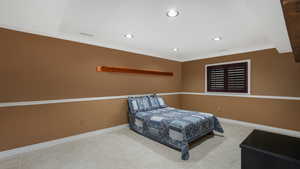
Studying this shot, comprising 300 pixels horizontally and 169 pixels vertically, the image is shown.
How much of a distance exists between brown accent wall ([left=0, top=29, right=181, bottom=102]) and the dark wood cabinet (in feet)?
10.1

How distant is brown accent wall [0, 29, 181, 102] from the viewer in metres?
2.29

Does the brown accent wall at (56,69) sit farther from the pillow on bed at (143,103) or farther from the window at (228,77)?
the window at (228,77)

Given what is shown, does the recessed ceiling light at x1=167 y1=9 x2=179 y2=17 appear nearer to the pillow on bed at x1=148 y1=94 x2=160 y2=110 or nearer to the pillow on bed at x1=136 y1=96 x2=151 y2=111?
the pillow on bed at x1=136 y1=96 x2=151 y2=111

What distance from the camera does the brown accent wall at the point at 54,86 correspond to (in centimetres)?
229

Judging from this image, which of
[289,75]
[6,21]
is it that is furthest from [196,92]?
[6,21]

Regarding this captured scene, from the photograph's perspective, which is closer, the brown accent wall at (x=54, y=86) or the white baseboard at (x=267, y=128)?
the brown accent wall at (x=54, y=86)

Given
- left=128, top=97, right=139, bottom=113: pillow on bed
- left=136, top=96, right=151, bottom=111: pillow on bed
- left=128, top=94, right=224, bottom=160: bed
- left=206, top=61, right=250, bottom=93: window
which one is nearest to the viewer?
left=128, top=94, right=224, bottom=160: bed

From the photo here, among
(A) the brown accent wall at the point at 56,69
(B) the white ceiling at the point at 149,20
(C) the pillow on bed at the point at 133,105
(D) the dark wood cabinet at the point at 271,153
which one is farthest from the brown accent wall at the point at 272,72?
(A) the brown accent wall at the point at 56,69

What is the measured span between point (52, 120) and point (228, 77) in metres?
4.95

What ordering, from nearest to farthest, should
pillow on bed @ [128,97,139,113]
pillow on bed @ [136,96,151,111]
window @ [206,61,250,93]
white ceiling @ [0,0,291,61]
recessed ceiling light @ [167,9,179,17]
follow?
1. white ceiling @ [0,0,291,61]
2. recessed ceiling light @ [167,9,179,17]
3. pillow on bed @ [128,97,139,113]
4. pillow on bed @ [136,96,151,111]
5. window @ [206,61,250,93]

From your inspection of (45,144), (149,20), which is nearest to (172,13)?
(149,20)

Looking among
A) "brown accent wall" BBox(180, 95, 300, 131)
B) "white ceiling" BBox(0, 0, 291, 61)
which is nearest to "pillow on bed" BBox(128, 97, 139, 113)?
"white ceiling" BBox(0, 0, 291, 61)

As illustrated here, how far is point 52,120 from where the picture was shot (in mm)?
2678

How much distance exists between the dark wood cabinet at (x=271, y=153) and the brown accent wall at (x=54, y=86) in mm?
3046
